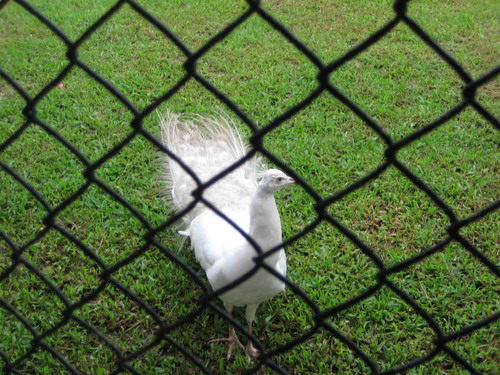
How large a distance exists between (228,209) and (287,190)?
36.8 inches

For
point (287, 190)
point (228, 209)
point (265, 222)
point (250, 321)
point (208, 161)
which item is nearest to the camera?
point (265, 222)

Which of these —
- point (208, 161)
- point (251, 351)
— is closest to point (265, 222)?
point (251, 351)

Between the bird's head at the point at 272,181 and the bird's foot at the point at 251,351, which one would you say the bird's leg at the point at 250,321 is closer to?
the bird's foot at the point at 251,351

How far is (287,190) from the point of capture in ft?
13.2

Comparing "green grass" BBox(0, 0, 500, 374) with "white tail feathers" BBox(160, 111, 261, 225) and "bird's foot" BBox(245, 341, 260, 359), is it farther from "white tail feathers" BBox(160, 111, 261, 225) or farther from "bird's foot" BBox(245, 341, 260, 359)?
"white tail feathers" BBox(160, 111, 261, 225)

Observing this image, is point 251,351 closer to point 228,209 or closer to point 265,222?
point 228,209

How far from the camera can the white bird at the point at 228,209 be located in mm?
2463

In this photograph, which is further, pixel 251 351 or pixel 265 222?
pixel 251 351

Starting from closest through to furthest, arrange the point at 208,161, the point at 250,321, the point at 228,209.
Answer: the point at 250,321 < the point at 228,209 < the point at 208,161

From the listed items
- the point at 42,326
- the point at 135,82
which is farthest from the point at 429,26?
the point at 42,326

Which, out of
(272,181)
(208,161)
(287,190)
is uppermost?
(287,190)

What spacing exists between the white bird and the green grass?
369 mm

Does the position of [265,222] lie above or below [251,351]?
above

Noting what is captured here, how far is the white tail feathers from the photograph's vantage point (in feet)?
10.9
